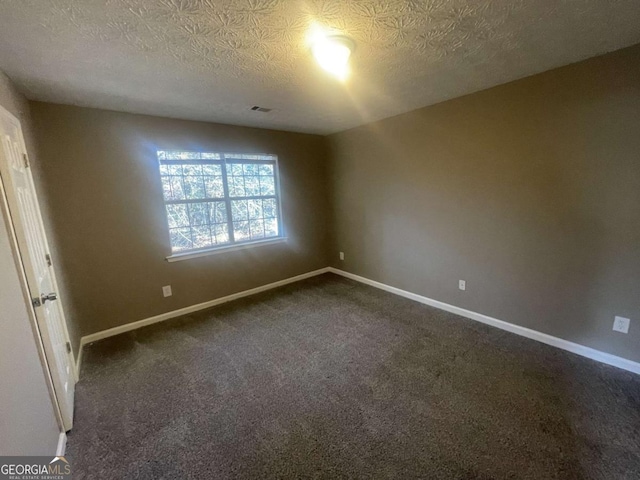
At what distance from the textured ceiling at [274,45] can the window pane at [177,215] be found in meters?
1.11

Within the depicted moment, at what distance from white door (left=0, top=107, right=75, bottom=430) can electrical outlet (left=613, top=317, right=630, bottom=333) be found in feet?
12.5

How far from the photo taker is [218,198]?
3514mm

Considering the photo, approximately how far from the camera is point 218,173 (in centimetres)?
349

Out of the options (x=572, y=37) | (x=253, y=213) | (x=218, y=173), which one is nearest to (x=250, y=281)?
(x=253, y=213)

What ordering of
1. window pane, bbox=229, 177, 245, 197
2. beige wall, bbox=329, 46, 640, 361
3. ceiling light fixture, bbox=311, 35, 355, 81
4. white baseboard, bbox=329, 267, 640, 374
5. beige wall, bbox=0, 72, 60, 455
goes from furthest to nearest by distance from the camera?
window pane, bbox=229, 177, 245, 197 < white baseboard, bbox=329, 267, 640, 374 < beige wall, bbox=329, 46, 640, 361 < ceiling light fixture, bbox=311, 35, 355, 81 < beige wall, bbox=0, 72, 60, 455

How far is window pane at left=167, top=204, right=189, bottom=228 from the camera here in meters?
3.19

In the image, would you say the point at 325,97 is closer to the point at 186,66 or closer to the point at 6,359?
→ the point at 186,66

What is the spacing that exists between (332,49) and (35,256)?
2241 millimetres

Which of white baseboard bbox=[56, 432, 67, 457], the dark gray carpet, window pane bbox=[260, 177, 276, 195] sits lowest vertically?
the dark gray carpet

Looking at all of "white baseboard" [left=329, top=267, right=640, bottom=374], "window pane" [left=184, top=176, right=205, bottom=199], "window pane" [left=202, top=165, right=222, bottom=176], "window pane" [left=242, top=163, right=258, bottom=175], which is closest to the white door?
"window pane" [left=184, top=176, right=205, bottom=199]

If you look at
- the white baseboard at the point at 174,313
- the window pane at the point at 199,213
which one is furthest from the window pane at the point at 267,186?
the white baseboard at the point at 174,313

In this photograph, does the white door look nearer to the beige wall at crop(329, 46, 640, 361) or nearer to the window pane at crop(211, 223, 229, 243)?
the window pane at crop(211, 223, 229, 243)

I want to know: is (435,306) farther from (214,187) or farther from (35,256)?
(35,256)

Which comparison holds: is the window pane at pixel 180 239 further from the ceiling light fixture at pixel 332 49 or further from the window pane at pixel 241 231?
the ceiling light fixture at pixel 332 49
